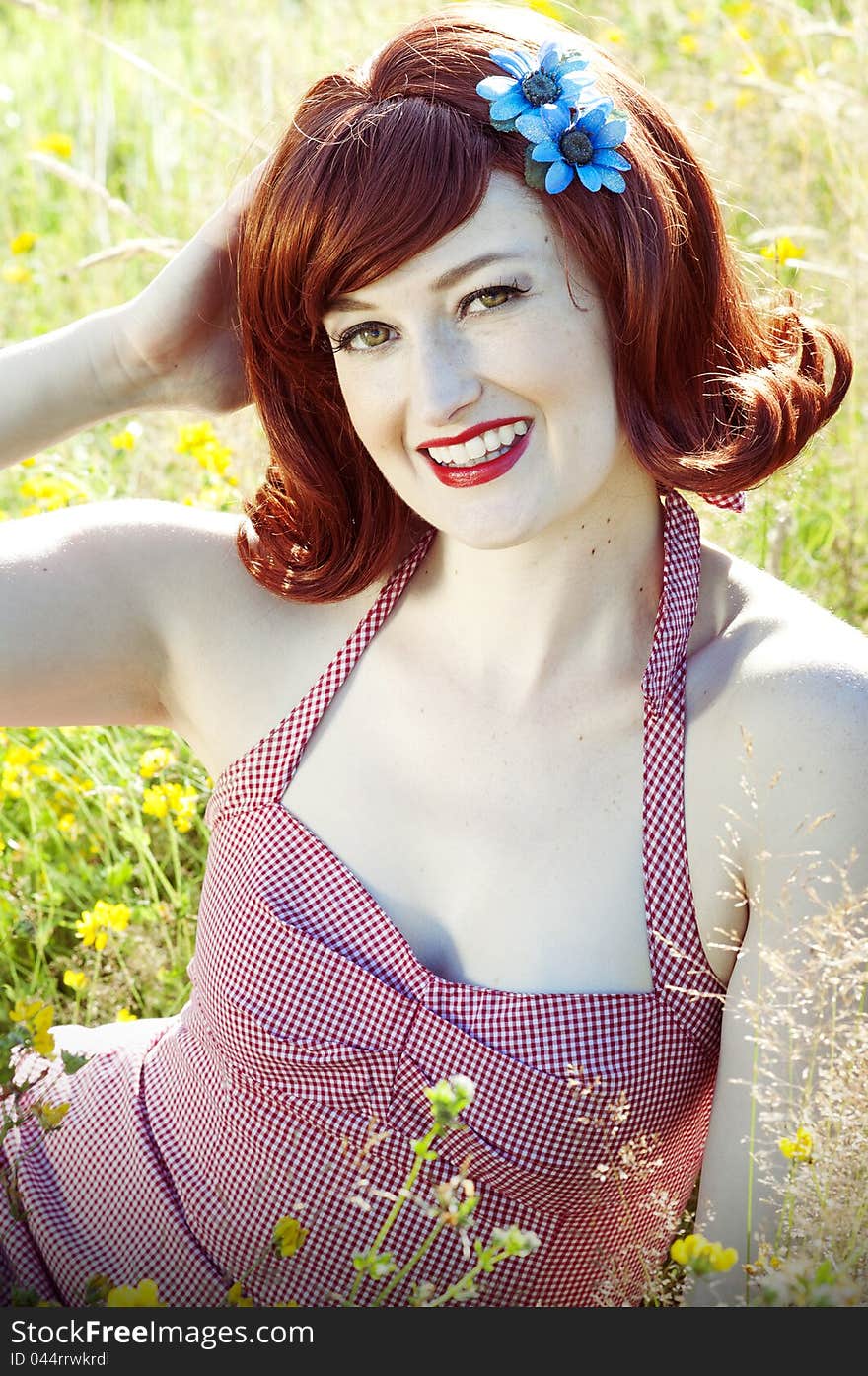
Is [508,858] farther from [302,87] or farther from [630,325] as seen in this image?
[302,87]

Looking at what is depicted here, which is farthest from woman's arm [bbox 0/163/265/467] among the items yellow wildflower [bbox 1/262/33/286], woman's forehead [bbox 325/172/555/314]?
yellow wildflower [bbox 1/262/33/286]

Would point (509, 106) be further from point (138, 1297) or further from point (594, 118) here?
point (138, 1297)

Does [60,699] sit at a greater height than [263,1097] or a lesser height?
greater

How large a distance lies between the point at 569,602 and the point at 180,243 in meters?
1.07

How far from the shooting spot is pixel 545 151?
1.62m

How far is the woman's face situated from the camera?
1650 millimetres

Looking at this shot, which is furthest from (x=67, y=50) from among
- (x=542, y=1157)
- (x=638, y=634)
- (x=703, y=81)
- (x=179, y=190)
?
(x=542, y=1157)

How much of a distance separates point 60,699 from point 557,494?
0.66 meters

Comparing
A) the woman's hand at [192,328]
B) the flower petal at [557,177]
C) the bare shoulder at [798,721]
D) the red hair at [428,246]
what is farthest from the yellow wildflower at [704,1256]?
the woman's hand at [192,328]

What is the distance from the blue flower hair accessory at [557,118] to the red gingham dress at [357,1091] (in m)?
0.41

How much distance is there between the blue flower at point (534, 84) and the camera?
164 cm

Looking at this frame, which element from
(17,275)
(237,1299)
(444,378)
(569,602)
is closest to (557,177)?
(444,378)

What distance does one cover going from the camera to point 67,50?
16.6ft

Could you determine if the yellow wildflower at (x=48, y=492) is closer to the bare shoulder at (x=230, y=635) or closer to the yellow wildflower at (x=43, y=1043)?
the bare shoulder at (x=230, y=635)
